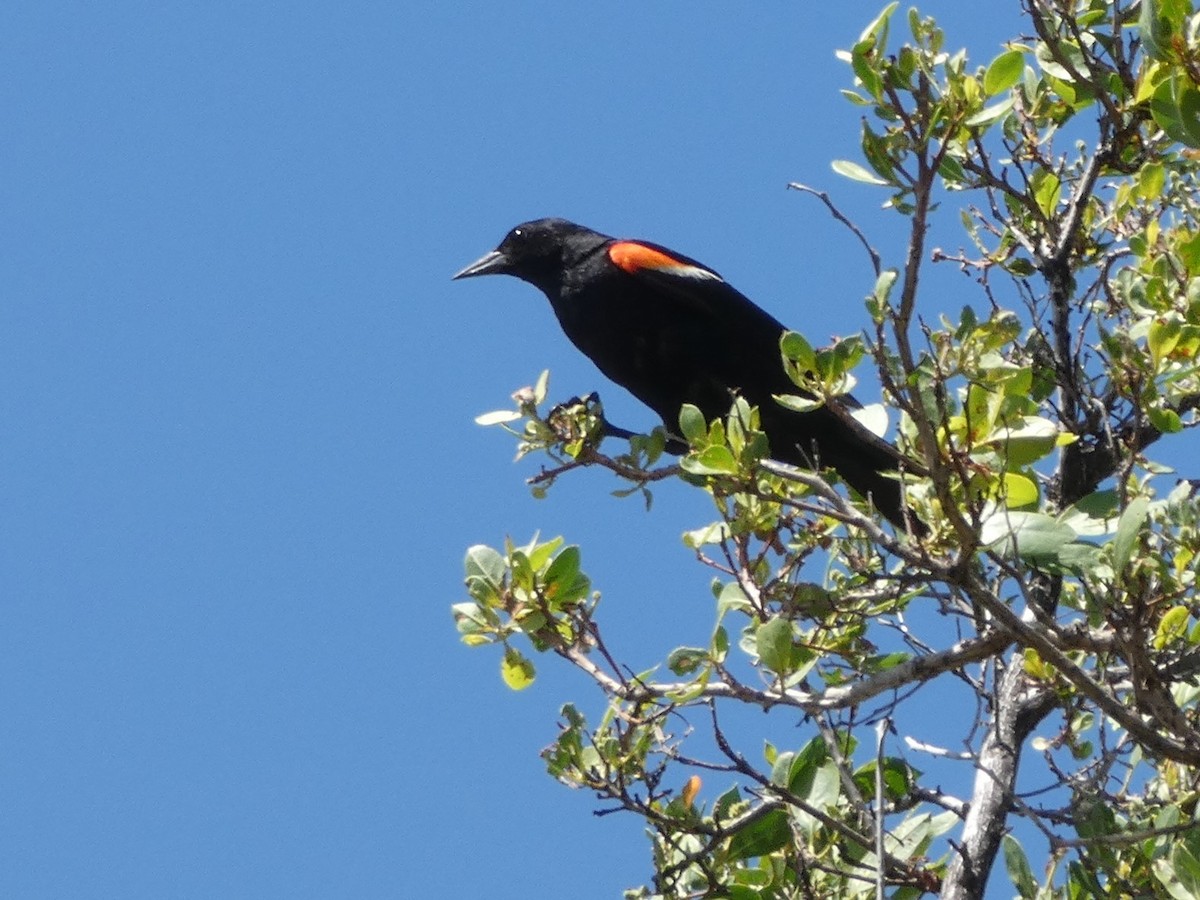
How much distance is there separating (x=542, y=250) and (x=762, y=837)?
2.76m

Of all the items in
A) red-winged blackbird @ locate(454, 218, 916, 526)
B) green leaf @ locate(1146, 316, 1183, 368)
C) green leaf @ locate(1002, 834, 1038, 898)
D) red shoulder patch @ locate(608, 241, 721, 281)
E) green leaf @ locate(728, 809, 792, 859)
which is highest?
red shoulder patch @ locate(608, 241, 721, 281)

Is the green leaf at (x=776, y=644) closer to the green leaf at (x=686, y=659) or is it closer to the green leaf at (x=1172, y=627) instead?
the green leaf at (x=686, y=659)

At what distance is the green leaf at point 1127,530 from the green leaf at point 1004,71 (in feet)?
2.86

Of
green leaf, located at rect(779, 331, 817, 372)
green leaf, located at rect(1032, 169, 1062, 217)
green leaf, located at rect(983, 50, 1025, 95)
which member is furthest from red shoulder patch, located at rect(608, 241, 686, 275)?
green leaf, located at rect(779, 331, 817, 372)

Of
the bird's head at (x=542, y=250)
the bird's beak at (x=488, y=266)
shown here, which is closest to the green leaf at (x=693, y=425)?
the bird's head at (x=542, y=250)

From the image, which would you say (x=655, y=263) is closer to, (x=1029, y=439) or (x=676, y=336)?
(x=676, y=336)

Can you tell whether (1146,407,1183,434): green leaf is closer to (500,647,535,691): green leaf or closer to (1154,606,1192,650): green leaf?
(1154,606,1192,650): green leaf

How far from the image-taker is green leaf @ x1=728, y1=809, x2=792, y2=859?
3492 millimetres

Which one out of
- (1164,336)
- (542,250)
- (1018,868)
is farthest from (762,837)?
Answer: (542,250)

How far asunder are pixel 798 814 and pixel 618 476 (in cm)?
89

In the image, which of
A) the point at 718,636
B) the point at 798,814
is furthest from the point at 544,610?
the point at 798,814

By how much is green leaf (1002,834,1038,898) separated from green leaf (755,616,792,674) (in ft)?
2.33

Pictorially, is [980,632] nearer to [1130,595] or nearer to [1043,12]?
[1130,595]

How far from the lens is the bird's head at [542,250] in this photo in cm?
553
